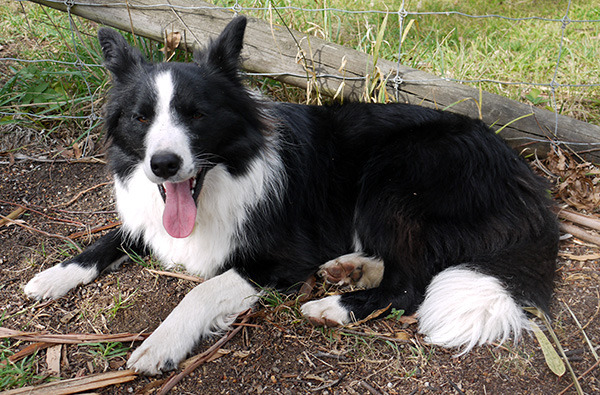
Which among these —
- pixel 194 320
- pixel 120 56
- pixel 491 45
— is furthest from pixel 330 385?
pixel 491 45

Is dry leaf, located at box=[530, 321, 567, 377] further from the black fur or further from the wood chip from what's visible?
the wood chip

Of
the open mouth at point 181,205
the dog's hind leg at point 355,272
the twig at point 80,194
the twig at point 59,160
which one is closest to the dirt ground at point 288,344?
the dog's hind leg at point 355,272

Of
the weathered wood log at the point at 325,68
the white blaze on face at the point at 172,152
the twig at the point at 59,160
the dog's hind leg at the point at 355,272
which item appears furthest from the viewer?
the twig at the point at 59,160

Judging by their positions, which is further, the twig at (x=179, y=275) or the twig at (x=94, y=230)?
the twig at (x=94, y=230)

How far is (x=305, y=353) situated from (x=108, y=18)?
2.89 meters

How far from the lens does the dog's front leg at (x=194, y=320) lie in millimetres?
2221

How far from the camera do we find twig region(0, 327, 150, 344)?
2.38m

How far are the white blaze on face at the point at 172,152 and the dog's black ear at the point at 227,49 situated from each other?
0.92 ft

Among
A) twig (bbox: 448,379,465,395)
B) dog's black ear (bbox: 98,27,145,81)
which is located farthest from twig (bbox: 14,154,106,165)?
twig (bbox: 448,379,465,395)

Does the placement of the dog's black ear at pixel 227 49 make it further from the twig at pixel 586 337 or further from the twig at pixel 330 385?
the twig at pixel 586 337

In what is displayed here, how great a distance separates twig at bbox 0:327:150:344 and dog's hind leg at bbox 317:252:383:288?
1050 mm

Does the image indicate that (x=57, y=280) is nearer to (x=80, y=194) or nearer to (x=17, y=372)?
(x=17, y=372)

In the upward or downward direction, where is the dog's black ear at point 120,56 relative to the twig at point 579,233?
upward

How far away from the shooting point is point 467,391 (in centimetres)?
212
